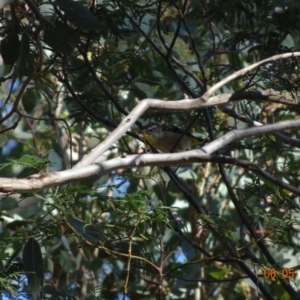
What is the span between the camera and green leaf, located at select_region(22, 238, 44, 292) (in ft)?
8.87

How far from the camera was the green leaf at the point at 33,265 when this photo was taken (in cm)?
270

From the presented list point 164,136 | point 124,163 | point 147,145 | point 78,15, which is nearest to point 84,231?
point 124,163

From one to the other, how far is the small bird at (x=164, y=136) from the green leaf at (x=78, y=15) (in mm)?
1225

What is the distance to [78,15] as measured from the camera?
9.59 feet

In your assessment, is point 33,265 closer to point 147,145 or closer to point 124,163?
point 124,163

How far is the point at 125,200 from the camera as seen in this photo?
8.73ft

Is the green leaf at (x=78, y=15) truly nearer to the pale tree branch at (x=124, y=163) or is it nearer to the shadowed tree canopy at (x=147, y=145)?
the shadowed tree canopy at (x=147, y=145)

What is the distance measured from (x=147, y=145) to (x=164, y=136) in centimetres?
52

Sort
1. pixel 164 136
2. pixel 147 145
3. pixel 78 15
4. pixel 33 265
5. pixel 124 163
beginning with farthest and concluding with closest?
1. pixel 164 136
2. pixel 147 145
3. pixel 78 15
4. pixel 33 265
5. pixel 124 163

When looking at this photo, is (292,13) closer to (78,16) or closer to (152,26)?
(152,26)

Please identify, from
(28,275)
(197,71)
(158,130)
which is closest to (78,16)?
(28,275)

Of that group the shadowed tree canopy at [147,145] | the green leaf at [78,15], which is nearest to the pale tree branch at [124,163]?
the shadowed tree canopy at [147,145]

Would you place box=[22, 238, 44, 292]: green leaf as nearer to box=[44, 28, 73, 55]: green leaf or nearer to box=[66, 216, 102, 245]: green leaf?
box=[66, 216, 102, 245]: green leaf

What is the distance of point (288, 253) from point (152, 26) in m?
1.90
